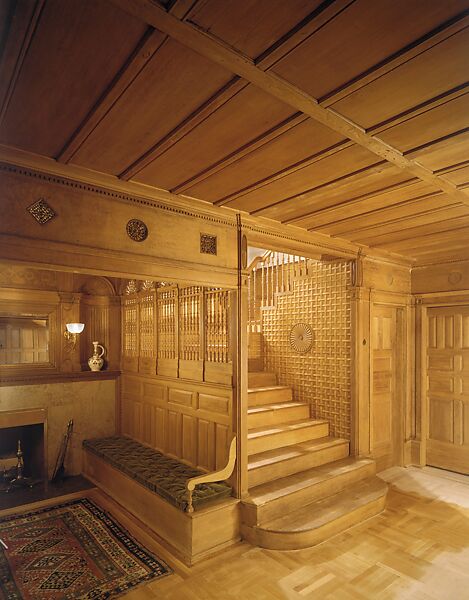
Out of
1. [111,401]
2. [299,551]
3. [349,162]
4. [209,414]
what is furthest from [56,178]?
[111,401]

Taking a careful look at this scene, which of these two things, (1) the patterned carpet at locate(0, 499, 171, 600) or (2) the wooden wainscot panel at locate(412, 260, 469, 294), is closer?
(1) the patterned carpet at locate(0, 499, 171, 600)

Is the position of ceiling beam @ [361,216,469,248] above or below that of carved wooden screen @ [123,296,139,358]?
above

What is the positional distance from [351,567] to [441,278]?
153 inches

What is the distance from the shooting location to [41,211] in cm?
262

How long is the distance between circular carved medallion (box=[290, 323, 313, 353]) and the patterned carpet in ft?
9.86

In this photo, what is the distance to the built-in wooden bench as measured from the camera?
3.36 meters

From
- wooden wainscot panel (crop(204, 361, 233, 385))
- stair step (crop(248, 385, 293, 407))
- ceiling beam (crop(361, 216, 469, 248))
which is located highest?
ceiling beam (crop(361, 216, 469, 248))

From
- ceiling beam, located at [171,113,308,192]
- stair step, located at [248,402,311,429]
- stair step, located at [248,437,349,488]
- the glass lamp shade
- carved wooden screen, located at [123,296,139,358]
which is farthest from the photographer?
carved wooden screen, located at [123,296,139,358]

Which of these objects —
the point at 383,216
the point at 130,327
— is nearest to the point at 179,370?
the point at 130,327

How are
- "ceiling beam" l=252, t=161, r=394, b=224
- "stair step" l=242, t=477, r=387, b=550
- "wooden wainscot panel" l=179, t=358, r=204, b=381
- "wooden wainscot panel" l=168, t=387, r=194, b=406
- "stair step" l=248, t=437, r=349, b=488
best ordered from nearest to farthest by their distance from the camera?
"ceiling beam" l=252, t=161, r=394, b=224 → "stair step" l=242, t=477, r=387, b=550 → "stair step" l=248, t=437, r=349, b=488 → "wooden wainscot panel" l=179, t=358, r=204, b=381 → "wooden wainscot panel" l=168, t=387, r=194, b=406

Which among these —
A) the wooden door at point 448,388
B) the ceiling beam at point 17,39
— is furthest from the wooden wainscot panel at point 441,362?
the ceiling beam at point 17,39

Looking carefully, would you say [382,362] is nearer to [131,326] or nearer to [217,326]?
[217,326]

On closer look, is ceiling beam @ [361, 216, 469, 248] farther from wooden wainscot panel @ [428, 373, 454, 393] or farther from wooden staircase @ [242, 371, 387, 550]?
wooden staircase @ [242, 371, 387, 550]

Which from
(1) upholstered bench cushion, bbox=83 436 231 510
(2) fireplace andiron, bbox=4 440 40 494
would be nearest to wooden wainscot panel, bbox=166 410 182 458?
(1) upholstered bench cushion, bbox=83 436 231 510
